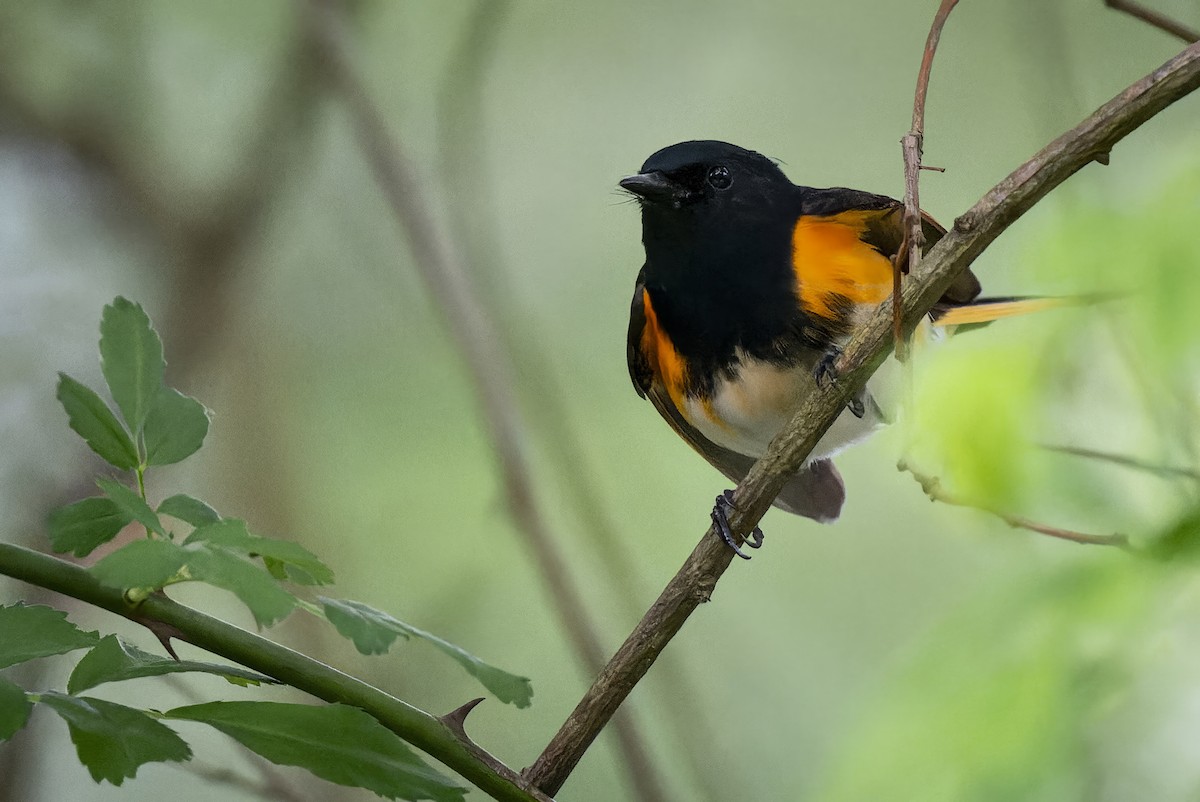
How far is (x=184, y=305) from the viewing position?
1.70m

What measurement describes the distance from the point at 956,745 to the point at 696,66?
187cm

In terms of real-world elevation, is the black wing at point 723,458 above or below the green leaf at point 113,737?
above

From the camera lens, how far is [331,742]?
1.47 feet

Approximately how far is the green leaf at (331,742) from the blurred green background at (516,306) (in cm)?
55

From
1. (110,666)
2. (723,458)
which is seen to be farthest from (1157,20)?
(723,458)

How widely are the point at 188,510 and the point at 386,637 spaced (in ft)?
0.31

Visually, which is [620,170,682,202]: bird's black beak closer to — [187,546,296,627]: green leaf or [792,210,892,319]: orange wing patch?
[792,210,892,319]: orange wing patch

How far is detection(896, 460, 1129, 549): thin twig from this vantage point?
735 mm

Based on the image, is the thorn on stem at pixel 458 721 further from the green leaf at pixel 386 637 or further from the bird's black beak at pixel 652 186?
A: the bird's black beak at pixel 652 186

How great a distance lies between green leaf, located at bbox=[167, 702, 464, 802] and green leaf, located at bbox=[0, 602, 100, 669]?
49mm

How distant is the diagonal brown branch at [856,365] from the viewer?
556 millimetres

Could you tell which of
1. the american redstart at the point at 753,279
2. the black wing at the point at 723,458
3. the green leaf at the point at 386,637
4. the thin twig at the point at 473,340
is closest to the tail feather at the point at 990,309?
the american redstart at the point at 753,279

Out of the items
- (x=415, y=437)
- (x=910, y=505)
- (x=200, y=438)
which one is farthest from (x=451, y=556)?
(x=200, y=438)

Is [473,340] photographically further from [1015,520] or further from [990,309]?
[1015,520]
